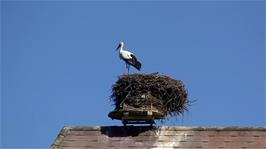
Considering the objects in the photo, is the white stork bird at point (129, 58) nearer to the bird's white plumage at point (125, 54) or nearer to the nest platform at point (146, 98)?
the bird's white plumage at point (125, 54)

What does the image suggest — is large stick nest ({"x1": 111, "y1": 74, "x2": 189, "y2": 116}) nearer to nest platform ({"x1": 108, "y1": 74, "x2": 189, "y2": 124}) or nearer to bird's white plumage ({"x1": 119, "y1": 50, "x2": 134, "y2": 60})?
nest platform ({"x1": 108, "y1": 74, "x2": 189, "y2": 124})

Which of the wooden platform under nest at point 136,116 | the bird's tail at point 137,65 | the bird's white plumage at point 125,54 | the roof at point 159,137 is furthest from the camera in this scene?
the bird's white plumage at point 125,54

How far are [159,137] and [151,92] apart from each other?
1310 mm

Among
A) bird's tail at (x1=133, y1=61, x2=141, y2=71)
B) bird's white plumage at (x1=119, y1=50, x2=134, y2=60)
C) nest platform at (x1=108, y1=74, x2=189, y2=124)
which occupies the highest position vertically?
bird's white plumage at (x1=119, y1=50, x2=134, y2=60)

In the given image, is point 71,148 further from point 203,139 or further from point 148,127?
point 203,139

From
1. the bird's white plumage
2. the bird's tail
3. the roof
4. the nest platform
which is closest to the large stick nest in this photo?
the nest platform

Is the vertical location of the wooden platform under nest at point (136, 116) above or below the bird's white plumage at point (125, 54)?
below

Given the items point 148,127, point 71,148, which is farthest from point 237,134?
point 71,148

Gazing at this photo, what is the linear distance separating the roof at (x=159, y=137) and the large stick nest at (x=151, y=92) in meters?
0.65

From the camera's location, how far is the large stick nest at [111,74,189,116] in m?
18.3

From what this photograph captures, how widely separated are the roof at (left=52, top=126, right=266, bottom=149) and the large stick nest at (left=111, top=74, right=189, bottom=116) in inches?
25.6

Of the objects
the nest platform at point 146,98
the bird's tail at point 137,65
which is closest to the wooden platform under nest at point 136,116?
the nest platform at point 146,98

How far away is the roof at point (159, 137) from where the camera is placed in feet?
57.1

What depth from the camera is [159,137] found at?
695 inches
